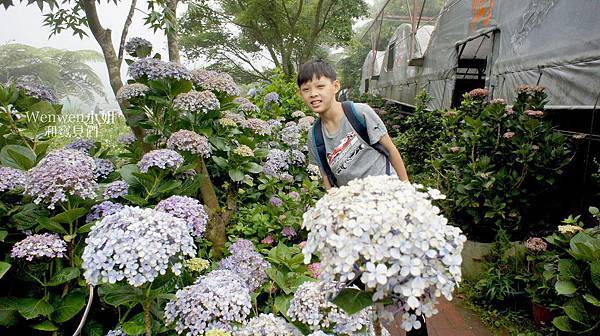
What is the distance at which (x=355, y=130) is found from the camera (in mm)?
1934

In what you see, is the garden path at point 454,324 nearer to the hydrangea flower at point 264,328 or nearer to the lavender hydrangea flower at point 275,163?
the lavender hydrangea flower at point 275,163

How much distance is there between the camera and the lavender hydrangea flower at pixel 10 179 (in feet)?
5.15

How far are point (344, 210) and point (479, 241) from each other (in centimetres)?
333

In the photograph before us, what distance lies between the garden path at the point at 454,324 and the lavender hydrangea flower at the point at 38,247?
2.13m

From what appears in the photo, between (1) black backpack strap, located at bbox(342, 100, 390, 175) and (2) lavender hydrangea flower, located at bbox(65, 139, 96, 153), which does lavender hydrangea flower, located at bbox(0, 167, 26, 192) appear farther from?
(1) black backpack strap, located at bbox(342, 100, 390, 175)

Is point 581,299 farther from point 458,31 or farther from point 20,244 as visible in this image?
point 458,31

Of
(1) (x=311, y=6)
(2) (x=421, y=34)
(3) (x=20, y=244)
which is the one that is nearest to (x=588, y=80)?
(3) (x=20, y=244)

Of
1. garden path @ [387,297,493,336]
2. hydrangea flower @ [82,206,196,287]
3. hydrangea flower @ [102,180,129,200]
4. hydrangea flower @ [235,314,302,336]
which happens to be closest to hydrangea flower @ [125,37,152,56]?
hydrangea flower @ [102,180,129,200]

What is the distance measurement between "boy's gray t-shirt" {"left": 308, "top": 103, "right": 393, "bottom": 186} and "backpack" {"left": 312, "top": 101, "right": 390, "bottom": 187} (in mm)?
15

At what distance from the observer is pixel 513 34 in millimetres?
4824

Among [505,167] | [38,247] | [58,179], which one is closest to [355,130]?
[58,179]

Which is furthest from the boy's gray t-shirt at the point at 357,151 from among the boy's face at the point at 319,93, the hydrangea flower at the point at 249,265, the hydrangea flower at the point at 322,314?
the hydrangea flower at the point at 322,314

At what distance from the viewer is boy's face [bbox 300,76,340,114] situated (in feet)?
6.14

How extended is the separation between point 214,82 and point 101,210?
1339mm
